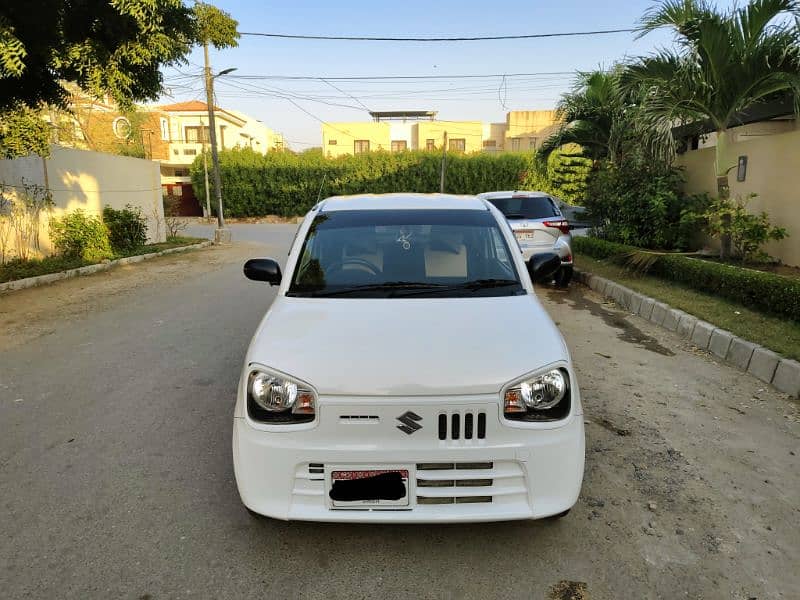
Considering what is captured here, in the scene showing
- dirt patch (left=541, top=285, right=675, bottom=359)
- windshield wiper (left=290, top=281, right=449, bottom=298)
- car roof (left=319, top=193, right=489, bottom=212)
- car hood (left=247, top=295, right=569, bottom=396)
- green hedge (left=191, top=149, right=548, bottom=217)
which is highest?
green hedge (left=191, top=149, right=548, bottom=217)

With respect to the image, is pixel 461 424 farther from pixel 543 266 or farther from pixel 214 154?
pixel 214 154

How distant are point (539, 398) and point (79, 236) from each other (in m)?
13.2

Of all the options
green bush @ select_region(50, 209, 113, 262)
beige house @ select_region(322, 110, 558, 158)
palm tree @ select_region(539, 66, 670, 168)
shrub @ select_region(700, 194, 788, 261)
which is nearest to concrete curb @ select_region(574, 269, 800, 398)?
shrub @ select_region(700, 194, 788, 261)

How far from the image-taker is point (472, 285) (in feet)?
11.2

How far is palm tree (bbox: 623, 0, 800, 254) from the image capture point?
8320 mm

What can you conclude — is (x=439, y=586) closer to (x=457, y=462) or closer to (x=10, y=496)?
(x=457, y=462)

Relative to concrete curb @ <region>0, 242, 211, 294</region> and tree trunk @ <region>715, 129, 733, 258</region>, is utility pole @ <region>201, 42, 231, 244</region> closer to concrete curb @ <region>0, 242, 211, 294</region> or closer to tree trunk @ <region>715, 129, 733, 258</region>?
concrete curb @ <region>0, 242, 211, 294</region>

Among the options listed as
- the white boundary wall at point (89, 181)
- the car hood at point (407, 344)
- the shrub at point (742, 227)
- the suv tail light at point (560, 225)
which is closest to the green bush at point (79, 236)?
the white boundary wall at point (89, 181)

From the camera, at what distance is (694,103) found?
9312mm

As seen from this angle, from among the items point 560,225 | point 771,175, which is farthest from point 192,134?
point 771,175

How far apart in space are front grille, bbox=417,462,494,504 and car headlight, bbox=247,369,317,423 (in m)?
0.56

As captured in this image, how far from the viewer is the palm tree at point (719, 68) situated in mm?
8320

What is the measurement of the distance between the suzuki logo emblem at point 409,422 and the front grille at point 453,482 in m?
0.16

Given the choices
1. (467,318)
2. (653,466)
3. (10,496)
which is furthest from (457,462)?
(10,496)
